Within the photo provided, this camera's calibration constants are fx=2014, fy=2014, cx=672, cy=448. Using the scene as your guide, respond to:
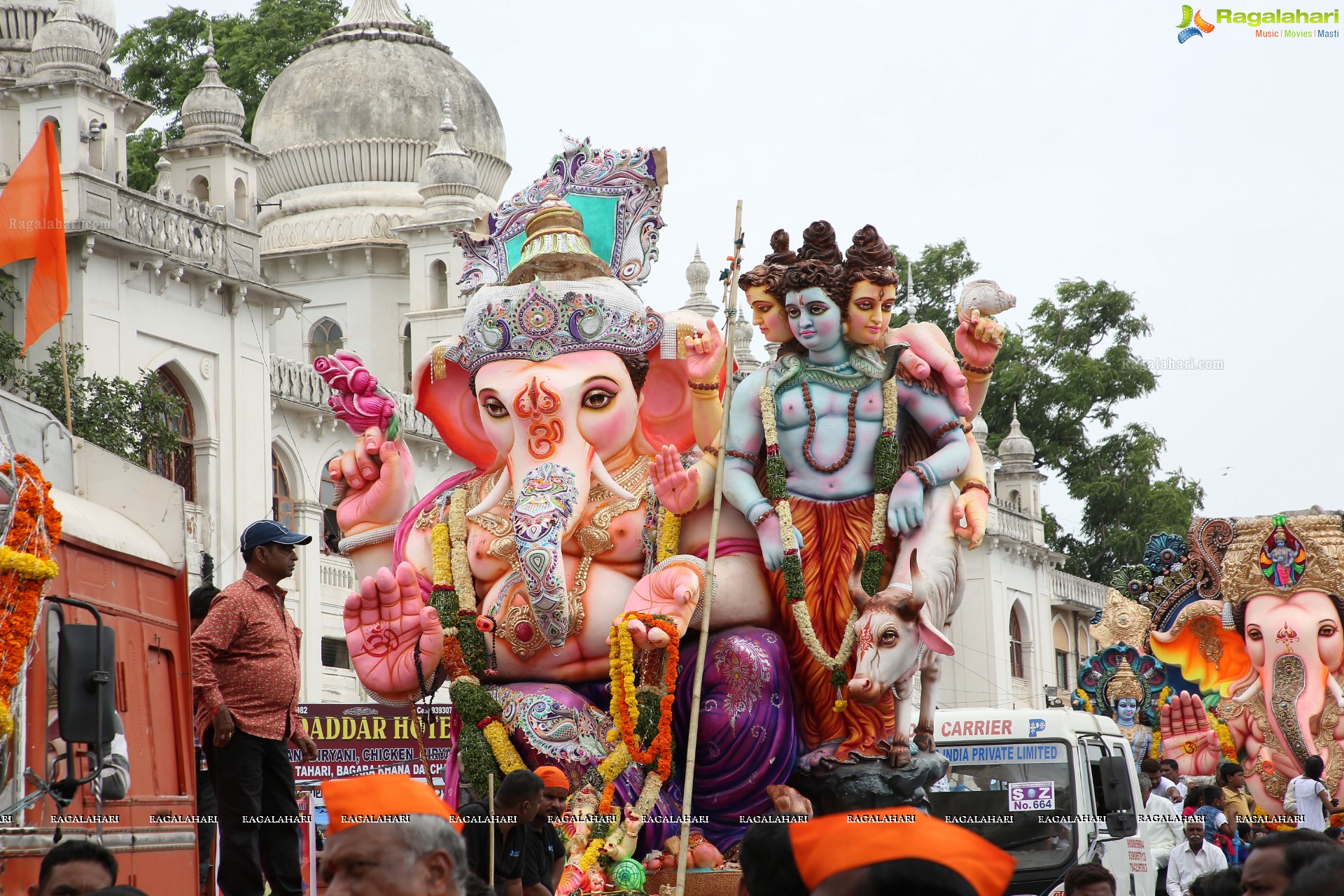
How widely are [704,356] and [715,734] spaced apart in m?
1.72

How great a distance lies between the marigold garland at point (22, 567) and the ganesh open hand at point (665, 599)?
3.33 metres

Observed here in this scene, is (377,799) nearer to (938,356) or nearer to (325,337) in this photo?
(938,356)

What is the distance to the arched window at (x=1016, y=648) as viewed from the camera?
35844 millimetres

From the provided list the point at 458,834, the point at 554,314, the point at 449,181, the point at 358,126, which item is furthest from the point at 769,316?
the point at 358,126

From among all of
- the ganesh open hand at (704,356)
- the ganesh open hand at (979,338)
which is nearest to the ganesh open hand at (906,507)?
the ganesh open hand at (979,338)

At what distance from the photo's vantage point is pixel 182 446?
22.2 meters

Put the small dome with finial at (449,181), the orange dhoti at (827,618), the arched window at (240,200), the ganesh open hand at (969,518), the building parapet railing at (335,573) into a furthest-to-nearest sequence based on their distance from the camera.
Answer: the small dome with finial at (449,181) → the building parapet railing at (335,573) → the arched window at (240,200) → the ganesh open hand at (969,518) → the orange dhoti at (827,618)

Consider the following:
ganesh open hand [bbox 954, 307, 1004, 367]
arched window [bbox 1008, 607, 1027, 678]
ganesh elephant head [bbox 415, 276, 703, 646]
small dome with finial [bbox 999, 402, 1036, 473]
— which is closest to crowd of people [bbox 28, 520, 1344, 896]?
ganesh elephant head [bbox 415, 276, 703, 646]

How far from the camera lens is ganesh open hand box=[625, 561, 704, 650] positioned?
876 cm

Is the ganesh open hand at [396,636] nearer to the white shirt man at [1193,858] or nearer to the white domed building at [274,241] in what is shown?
the white shirt man at [1193,858]

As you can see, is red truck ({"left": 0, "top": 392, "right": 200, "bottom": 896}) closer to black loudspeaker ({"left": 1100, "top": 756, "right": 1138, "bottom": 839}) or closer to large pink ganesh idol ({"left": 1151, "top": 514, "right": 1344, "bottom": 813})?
black loudspeaker ({"left": 1100, "top": 756, "right": 1138, "bottom": 839})

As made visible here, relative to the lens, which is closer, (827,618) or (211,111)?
(827,618)

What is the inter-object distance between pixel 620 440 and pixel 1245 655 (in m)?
9.84

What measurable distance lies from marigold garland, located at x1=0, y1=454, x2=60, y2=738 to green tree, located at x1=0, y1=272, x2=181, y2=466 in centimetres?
1247
